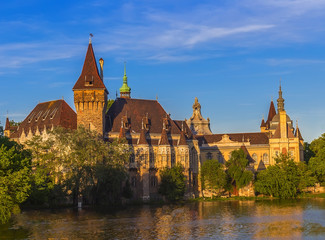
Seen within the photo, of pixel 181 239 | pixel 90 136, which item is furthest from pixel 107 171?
pixel 181 239

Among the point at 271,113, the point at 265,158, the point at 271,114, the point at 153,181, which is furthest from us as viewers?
the point at 271,113

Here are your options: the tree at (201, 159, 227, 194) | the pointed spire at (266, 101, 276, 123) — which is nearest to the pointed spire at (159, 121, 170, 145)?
the tree at (201, 159, 227, 194)

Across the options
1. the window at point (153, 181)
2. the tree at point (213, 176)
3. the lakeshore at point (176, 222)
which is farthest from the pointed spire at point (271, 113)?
the lakeshore at point (176, 222)

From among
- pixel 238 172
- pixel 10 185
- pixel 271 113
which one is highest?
pixel 271 113

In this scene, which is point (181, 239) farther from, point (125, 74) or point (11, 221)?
point (125, 74)

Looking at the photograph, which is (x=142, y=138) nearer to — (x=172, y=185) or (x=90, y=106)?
(x=172, y=185)

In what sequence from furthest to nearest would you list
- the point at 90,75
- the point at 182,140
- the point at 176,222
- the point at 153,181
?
1. the point at 182,140
2. the point at 153,181
3. the point at 90,75
4. the point at 176,222

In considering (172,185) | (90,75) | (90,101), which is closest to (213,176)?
(172,185)

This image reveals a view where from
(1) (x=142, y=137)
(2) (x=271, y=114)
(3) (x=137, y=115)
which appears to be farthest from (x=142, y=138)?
(2) (x=271, y=114)

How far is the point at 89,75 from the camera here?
101875mm

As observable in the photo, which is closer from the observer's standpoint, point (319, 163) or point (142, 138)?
point (142, 138)

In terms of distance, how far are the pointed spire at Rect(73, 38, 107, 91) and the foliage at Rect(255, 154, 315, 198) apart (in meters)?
33.8

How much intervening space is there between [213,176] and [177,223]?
3817 centimetres

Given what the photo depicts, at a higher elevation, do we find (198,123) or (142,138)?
(198,123)
